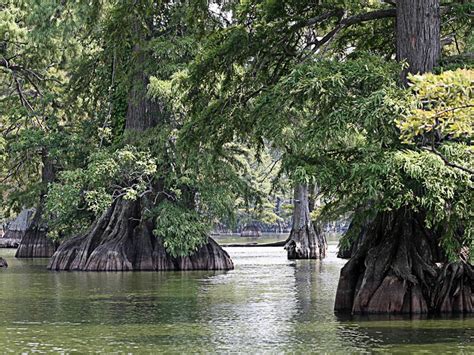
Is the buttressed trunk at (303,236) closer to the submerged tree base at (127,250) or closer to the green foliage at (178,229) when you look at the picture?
the submerged tree base at (127,250)

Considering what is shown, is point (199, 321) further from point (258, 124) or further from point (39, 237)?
point (39, 237)

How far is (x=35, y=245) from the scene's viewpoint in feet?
113

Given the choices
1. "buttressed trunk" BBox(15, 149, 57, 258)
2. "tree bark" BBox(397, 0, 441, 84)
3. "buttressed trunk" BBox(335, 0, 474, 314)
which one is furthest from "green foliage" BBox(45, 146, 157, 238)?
"tree bark" BBox(397, 0, 441, 84)

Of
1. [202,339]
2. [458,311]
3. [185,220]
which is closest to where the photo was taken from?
[202,339]

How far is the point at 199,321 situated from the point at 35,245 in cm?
2219

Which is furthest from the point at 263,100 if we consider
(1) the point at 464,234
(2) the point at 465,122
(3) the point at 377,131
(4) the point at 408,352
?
(2) the point at 465,122

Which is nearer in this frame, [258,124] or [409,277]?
[409,277]

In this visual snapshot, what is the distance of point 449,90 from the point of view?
7719mm

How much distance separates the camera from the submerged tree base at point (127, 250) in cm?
2464

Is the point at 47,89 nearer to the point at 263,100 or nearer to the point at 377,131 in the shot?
the point at 263,100

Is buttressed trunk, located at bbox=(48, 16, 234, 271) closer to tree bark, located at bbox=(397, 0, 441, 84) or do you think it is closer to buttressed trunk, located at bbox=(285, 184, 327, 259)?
buttressed trunk, located at bbox=(285, 184, 327, 259)

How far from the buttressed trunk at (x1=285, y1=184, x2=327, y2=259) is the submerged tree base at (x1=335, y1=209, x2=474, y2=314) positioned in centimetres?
1846

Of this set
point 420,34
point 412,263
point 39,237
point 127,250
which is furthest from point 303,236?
point 420,34

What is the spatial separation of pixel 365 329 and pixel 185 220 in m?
12.6
